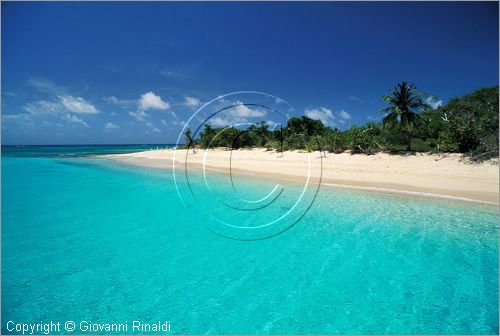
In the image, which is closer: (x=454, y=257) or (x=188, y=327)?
(x=188, y=327)

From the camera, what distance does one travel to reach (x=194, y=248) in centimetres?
959

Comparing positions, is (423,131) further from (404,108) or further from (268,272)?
(268,272)

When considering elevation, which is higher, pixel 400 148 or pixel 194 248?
pixel 400 148

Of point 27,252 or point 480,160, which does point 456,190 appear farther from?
point 27,252

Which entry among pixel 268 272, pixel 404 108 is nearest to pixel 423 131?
pixel 404 108

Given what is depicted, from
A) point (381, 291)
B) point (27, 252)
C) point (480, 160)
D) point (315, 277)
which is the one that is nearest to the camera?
point (381, 291)

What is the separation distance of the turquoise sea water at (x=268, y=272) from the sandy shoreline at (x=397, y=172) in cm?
378

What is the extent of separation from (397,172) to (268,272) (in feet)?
62.6

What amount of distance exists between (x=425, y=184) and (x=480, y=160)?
7050mm

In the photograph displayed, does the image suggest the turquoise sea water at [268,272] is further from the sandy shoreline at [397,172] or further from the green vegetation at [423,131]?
the green vegetation at [423,131]

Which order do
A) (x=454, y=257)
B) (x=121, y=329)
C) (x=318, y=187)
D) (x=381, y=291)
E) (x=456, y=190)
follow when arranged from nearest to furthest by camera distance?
(x=121, y=329), (x=381, y=291), (x=454, y=257), (x=456, y=190), (x=318, y=187)

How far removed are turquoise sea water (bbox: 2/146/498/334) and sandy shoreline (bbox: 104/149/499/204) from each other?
12.4 ft

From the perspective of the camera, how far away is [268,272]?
7.78 m

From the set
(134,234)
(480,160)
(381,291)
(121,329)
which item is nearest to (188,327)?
(121,329)
